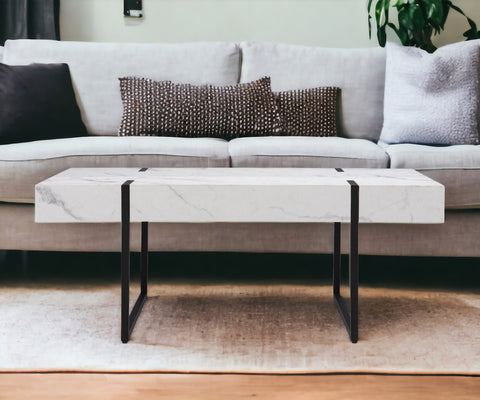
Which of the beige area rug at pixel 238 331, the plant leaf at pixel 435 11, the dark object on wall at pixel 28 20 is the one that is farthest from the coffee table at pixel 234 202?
the dark object on wall at pixel 28 20

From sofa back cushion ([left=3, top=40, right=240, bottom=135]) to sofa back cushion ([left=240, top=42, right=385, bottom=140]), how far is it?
186 mm

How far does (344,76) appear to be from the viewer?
2350 mm

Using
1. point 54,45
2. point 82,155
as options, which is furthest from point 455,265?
point 54,45

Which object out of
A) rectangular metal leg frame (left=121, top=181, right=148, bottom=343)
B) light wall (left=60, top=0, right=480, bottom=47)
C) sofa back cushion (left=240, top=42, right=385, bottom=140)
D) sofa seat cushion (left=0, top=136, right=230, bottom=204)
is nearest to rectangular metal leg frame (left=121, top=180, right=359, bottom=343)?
rectangular metal leg frame (left=121, top=181, right=148, bottom=343)

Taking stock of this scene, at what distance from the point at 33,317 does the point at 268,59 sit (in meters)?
1.48

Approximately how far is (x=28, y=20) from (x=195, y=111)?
1.25 metres

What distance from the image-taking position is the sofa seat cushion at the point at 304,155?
1.79 metres

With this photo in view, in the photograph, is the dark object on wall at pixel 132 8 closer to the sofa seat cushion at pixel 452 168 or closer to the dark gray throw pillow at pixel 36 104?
the dark gray throw pillow at pixel 36 104

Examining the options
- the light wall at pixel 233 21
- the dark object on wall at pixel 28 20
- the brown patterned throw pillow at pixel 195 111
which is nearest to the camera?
the brown patterned throw pillow at pixel 195 111

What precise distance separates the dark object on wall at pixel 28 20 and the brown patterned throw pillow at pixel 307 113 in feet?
4.41

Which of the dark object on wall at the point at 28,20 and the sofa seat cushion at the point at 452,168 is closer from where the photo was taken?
the sofa seat cushion at the point at 452,168

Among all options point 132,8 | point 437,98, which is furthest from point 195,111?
point 132,8

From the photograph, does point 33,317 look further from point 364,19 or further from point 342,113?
point 364,19

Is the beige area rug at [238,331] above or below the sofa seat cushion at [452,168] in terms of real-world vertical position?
below
